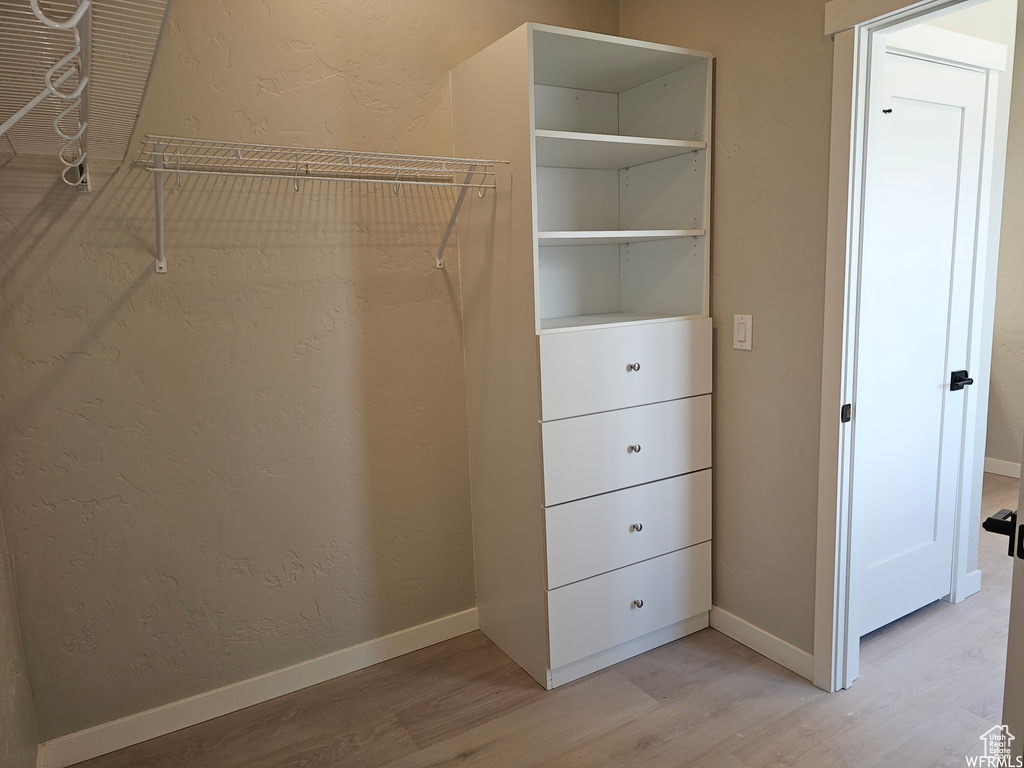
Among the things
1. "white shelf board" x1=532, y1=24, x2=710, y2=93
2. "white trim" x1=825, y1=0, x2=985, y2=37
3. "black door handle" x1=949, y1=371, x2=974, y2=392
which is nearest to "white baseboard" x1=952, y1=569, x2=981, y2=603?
"black door handle" x1=949, y1=371, x2=974, y2=392

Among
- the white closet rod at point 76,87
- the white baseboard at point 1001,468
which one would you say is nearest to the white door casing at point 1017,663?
the white closet rod at point 76,87

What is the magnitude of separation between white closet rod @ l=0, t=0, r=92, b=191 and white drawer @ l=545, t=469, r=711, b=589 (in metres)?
1.60

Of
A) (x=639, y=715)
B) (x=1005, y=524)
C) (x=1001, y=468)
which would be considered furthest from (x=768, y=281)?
(x=1001, y=468)

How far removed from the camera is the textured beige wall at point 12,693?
1649 mm

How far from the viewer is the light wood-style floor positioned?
2.00 m

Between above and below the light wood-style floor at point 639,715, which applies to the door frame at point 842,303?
above

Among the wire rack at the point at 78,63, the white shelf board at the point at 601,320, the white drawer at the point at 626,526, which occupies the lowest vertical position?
the white drawer at the point at 626,526

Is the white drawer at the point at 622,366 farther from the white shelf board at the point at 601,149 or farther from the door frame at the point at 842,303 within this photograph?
the white shelf board at the point at 601,149

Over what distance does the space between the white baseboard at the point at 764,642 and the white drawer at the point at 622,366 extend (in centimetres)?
85

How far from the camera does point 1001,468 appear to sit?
444 cm

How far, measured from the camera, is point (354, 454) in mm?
2396

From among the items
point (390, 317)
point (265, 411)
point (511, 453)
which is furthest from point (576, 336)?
point (265, 411)

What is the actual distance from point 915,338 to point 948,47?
98cm

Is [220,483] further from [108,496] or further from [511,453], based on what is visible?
[511,453]
